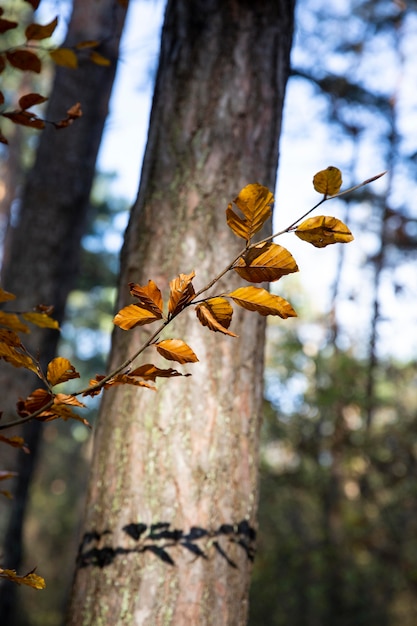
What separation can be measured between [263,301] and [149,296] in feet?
0.45

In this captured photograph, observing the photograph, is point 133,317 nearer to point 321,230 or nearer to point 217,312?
point 217,312

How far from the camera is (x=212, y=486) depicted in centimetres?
119

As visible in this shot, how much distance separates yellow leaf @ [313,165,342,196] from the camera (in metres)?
0.61

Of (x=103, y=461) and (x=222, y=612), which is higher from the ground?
(x=103, y=461)

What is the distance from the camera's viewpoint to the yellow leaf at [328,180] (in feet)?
2.00

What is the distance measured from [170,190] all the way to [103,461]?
687mm

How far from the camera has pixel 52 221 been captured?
10.7 ft

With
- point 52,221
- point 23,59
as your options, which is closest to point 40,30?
point 23,59

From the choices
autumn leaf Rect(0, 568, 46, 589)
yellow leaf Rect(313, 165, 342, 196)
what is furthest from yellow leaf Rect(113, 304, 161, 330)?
autumn leaf Rect(0, 568, 46, 589)

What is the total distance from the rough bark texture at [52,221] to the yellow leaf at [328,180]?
2494 millimetres

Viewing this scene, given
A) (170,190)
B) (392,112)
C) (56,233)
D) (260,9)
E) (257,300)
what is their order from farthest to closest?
1. (392,112)
2. (56,233)
3. (260,9)
4. (170,190)
5. (257,300)

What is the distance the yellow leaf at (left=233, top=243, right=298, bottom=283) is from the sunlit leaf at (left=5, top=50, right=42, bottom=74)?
0.71m

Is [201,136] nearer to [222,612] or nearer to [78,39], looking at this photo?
[222,612]

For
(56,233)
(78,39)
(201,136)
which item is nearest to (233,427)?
(201,136)
